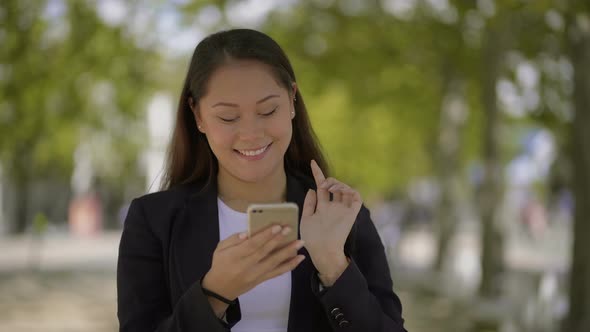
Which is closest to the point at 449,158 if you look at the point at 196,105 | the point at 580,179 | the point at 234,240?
the point at 580,179

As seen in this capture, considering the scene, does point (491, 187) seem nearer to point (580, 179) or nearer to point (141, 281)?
point (580, 179)

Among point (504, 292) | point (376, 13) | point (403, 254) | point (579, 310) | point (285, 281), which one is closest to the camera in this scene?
point (285, 281)

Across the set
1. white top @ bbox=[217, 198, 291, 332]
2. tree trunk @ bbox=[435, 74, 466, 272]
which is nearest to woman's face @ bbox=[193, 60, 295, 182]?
white top @ bbox=[217, 198, 291, 332]

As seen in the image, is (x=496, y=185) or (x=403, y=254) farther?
(x=403, y=254)

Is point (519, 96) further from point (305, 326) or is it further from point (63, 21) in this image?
point (305, 326)

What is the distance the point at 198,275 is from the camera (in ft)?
7.95

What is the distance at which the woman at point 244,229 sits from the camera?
2311 millimetres

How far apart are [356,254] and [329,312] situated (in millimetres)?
280

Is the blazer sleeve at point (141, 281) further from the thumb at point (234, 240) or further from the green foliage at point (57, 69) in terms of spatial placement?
the green foliage at point (57, 69)

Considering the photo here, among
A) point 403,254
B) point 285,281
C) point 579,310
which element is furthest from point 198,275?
point 403,254

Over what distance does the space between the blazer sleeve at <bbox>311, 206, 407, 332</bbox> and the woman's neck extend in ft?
0.98

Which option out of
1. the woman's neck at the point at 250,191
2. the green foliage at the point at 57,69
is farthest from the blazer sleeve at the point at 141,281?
the green foliage at the point at 57,69

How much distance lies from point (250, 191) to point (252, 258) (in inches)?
21.4

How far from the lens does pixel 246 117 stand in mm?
2398
